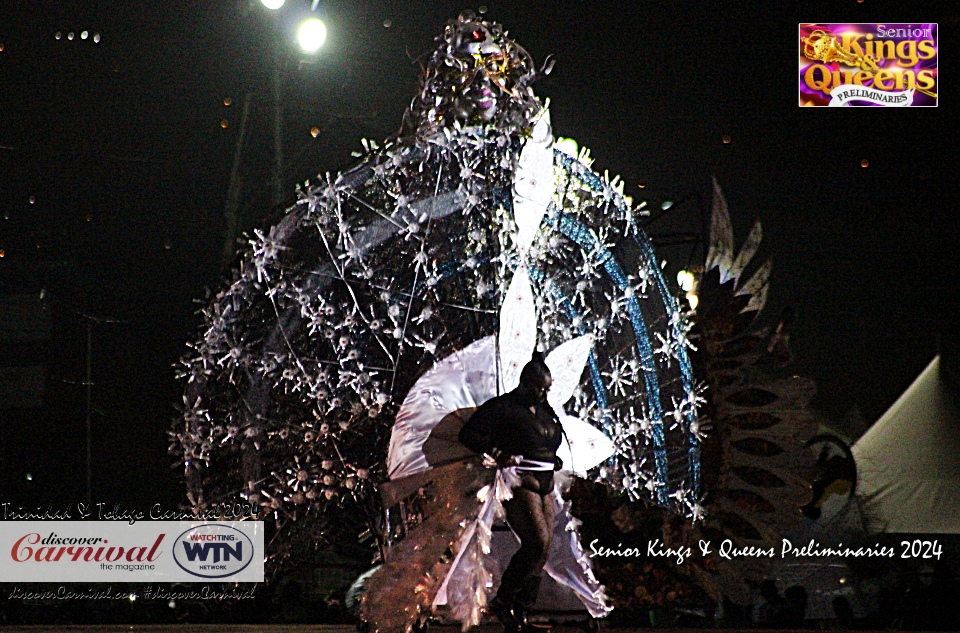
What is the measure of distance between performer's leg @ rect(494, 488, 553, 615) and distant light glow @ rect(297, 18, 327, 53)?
2.96 meters

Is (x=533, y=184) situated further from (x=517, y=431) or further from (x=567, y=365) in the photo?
(x=517, y=431)

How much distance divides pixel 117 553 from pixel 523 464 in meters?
2.63

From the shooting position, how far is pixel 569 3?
6.78 m

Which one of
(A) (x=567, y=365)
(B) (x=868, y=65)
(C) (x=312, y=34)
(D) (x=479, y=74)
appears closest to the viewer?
(A) (x=567, y=365)

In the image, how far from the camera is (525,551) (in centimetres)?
504

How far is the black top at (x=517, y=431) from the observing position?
5.04 m

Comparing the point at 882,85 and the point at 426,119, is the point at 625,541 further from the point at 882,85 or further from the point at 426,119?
the point at 882,85

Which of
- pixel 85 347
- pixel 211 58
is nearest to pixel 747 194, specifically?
pixel 211 58

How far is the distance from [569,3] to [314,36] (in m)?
1.46

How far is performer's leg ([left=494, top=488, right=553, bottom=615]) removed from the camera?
5.04m

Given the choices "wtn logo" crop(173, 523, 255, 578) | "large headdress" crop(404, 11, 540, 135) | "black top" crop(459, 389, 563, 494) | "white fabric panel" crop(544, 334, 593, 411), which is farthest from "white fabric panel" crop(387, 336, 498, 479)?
"wtn logo" crop(173, 523, 255, 578)

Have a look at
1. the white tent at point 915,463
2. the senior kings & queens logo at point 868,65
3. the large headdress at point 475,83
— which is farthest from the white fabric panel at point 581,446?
the senior kings & queens logo at point 868,65

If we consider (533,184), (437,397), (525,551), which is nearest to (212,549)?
(437,397)

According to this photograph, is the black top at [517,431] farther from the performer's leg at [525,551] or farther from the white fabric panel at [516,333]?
the white fabric panel at [516,333]
